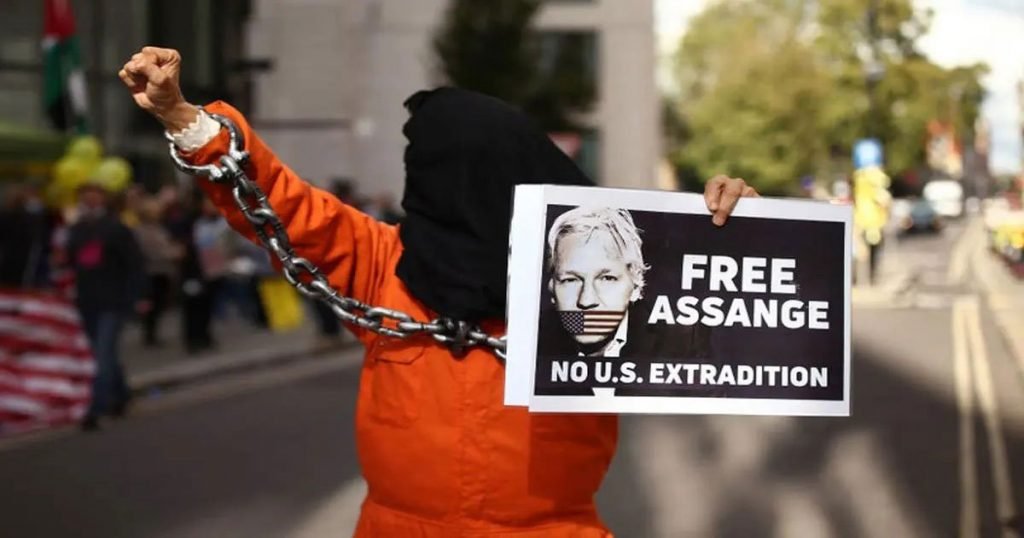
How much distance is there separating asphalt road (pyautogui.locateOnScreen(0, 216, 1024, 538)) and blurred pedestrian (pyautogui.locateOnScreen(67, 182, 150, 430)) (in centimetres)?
40

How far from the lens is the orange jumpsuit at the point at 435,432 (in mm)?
2980

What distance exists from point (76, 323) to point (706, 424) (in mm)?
4911

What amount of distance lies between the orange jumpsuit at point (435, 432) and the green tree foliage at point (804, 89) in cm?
3069

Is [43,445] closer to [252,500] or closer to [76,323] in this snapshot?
[76,323]

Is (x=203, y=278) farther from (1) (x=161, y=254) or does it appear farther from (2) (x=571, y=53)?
(2) (x=571, y=53)

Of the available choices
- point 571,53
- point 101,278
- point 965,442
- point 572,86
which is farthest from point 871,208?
Answer: point 571,53

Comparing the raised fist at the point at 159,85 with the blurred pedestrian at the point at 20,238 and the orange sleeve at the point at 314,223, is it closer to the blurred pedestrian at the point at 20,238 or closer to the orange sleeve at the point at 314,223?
the orange sleeve at the point at 314,223

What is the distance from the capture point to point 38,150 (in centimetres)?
1786

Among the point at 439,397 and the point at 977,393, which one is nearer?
the point at 439,397

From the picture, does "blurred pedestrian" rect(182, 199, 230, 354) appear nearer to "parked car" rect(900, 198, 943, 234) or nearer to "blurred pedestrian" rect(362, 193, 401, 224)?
"blurred pedestrian" rect(362, 193, 401, 224)

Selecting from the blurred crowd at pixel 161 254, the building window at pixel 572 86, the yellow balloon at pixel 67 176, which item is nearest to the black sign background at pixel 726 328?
the blurred crowd at pixel 161 254

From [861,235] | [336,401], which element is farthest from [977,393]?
[861,235]

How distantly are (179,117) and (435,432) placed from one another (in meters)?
0.76

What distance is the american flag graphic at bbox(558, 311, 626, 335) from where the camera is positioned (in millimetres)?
2955
